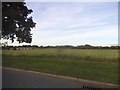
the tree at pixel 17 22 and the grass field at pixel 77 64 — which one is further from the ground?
the tree at pixel 17 22

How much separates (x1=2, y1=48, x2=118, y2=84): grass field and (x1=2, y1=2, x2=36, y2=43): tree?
317 centimetres

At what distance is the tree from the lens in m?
39.0

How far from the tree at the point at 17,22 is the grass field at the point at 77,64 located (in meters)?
3.17

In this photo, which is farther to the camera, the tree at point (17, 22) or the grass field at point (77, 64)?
the tree at point (17, 22)

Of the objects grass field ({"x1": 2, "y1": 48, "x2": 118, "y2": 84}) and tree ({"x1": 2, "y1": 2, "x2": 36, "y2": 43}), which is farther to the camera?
tree ({"x1": 2, "y1": 2, "x2": 36, "y2": 43})

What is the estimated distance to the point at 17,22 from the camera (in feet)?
136

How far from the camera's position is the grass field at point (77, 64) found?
51.9 ft

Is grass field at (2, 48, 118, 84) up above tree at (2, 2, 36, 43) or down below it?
below

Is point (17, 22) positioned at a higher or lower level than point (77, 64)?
higher

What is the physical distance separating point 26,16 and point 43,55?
9386 millimetres

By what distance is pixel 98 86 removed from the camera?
12953mm

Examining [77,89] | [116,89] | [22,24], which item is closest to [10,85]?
[77,89]

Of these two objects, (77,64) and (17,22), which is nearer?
(77,64)

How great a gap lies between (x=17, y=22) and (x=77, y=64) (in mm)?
21278
